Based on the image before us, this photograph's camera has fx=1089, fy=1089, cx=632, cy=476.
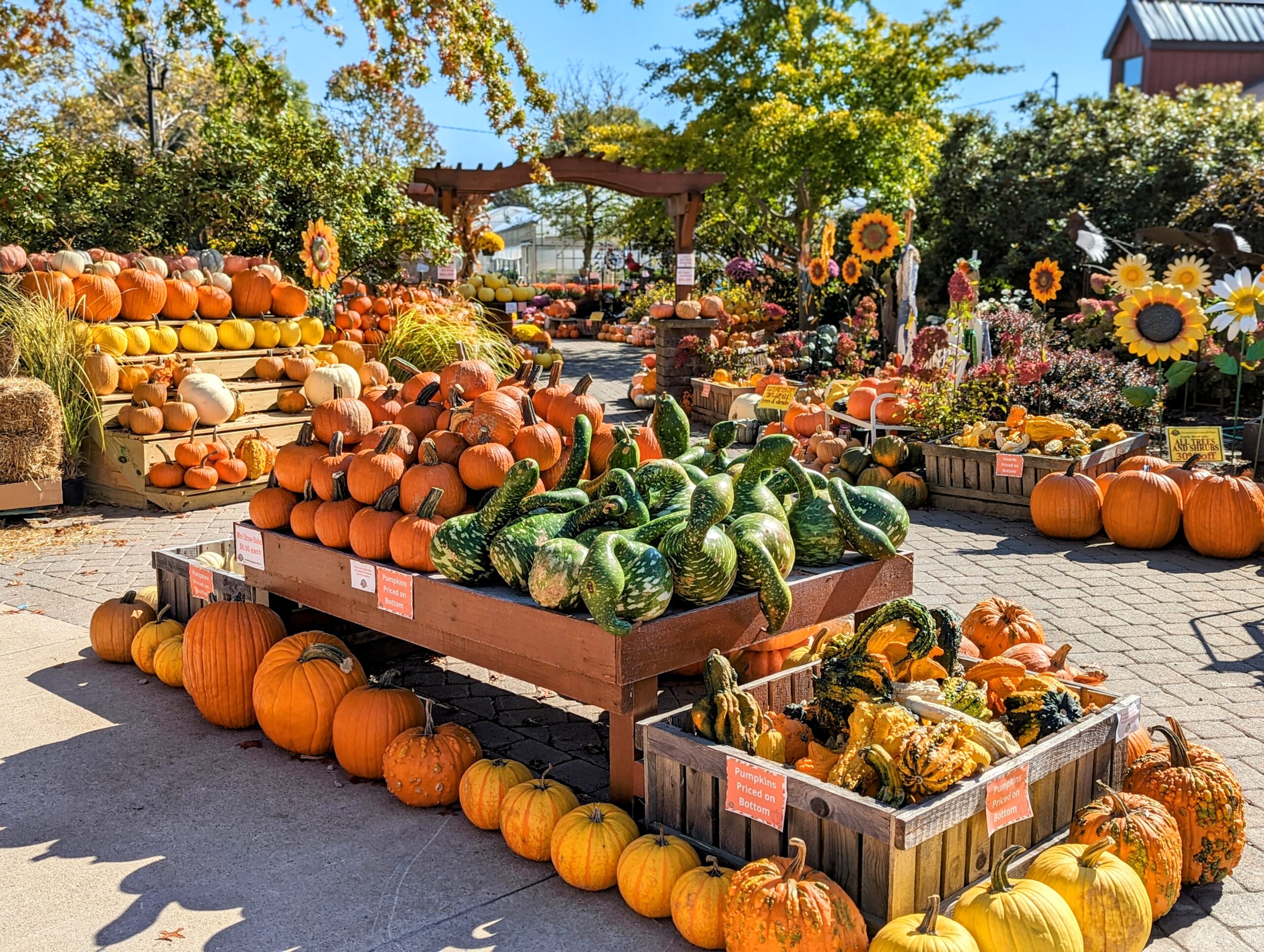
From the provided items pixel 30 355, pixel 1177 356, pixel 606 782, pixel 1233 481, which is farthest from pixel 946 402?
pixel 30 355

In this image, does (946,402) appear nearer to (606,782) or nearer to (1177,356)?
(1177,356)

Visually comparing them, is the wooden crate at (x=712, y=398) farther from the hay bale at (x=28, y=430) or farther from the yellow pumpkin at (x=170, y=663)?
the yellow pumpkin at (x=170, y=663)

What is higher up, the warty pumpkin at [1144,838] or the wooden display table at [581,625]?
the wooden display table at [581,625]

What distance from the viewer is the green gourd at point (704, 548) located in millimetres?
3141

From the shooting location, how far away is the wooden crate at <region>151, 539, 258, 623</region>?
4.58 metres

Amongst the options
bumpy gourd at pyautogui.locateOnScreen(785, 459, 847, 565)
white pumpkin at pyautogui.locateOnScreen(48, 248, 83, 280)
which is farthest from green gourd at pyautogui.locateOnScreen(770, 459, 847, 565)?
white pumpkin at pyautogui.locateOnScreen(48, 248, 83, 280)

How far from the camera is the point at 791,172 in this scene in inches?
720

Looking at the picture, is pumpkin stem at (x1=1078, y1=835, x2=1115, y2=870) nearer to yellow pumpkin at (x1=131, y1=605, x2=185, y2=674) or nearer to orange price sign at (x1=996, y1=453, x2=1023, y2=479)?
yellow pumpkin at (x1=131, y1=605, x2=185, y2=674)

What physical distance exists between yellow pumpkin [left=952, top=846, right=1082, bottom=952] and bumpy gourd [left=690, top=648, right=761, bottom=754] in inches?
27.0

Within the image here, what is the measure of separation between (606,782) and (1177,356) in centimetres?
556

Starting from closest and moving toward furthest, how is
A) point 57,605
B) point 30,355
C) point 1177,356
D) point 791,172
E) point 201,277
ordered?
point 57,605 < point 1177,356 < point 30,355 < point 201,277 < point 791,172

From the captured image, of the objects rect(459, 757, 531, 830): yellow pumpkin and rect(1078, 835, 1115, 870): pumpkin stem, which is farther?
rect(459, 757, 531, 830): yellow pumpkin

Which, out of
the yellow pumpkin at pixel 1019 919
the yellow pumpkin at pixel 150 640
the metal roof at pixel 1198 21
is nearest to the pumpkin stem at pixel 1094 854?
the yellow pumpkin at pixel 1019 919

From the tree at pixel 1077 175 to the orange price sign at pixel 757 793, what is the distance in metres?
13.3
